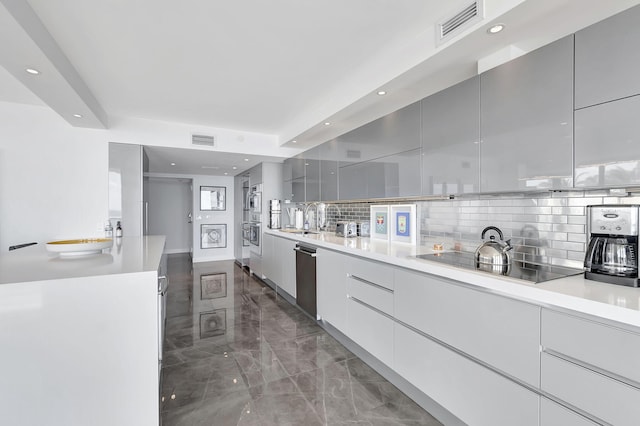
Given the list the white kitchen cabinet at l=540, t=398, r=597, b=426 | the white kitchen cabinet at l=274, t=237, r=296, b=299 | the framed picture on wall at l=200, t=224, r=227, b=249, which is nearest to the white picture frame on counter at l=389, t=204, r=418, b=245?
the white kitchen cabinet at l=274, t=237, r=296, b=299

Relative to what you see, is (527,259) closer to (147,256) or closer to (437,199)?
(437,199)

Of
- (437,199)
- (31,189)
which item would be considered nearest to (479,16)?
(437,199)

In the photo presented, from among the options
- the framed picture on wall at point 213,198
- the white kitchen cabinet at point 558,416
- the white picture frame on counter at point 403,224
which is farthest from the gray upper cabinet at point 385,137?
the framed picture on wall at point 213,198

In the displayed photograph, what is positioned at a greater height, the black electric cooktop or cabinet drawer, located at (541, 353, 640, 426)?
the black electric cooktop

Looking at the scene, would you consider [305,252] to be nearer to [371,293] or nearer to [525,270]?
[371,293]

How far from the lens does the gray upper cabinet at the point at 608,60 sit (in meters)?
1.32

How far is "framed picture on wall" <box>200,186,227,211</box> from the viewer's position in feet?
24.5

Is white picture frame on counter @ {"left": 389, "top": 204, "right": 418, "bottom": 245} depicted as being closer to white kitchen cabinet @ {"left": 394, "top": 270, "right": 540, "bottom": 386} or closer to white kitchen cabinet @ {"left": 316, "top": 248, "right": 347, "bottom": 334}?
white kitchen cabinet @ {"left": 316, "top": 248, "right": 347, "bottom": 334}

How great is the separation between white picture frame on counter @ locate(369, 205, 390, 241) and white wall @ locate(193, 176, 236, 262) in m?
5.04

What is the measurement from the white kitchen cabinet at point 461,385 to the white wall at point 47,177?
12.7 feet

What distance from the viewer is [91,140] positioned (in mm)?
3822

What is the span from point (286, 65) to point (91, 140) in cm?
291

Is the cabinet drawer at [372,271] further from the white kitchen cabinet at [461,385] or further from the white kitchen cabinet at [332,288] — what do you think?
the white kitchen cabinet at [461,385]

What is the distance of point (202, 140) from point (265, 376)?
3.34 meters
